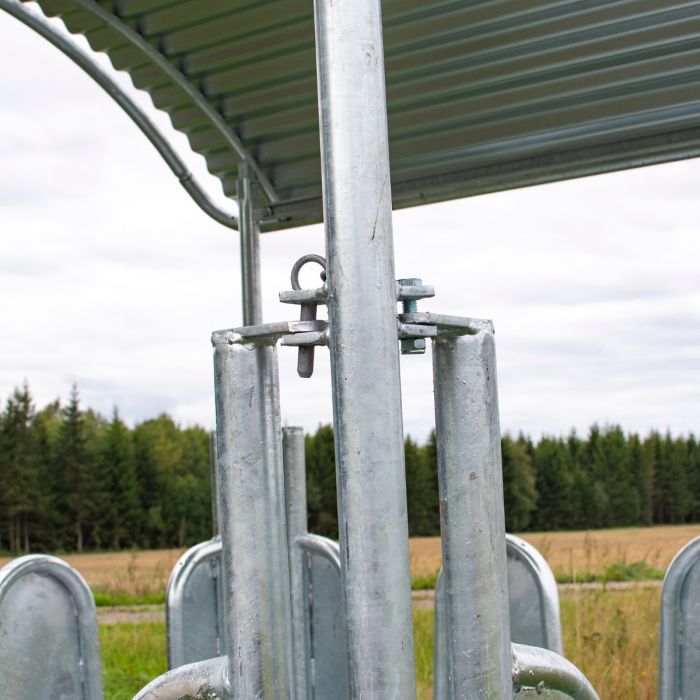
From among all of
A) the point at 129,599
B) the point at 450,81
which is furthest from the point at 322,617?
the point at 129,599

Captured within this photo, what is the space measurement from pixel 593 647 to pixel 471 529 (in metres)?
5.09

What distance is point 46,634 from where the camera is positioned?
2.43 meters

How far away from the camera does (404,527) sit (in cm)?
120

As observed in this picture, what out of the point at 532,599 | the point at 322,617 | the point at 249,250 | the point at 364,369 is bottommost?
the point at 322,617

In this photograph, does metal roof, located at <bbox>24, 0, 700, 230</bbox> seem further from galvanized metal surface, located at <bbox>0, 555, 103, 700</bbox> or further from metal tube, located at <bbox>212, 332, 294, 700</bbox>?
metal tube, located at <bbox>212, 332, 294, 700</bbox>

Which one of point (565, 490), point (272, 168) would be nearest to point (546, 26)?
point (272, 168)

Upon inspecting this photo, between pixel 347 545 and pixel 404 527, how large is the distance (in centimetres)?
7

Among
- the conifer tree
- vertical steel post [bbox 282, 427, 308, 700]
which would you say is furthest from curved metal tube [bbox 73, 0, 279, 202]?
the conifer tree

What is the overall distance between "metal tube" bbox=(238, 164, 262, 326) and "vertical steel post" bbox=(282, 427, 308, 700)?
37cm

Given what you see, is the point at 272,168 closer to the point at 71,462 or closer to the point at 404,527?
the point at 404,527

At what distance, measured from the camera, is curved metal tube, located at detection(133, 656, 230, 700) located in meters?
1.34

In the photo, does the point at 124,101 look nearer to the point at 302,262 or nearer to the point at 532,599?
the point at 532,599

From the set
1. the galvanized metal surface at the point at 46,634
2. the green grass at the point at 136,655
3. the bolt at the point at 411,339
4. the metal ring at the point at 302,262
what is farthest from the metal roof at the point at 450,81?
the green grass at the point at 136,655

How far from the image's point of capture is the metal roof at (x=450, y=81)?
2.71 m
